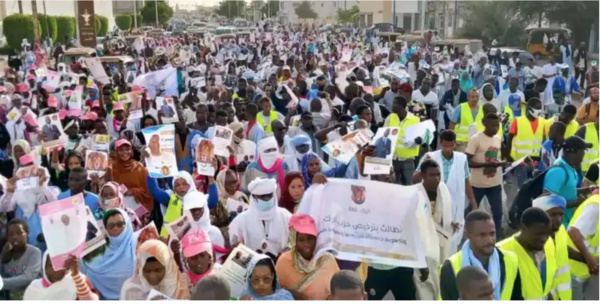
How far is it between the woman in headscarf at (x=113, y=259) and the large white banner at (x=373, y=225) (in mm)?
1206

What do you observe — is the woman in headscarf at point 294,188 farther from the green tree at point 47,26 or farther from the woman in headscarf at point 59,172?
the green tree at point 47,26

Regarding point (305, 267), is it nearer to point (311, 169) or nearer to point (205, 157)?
point (311, 169)

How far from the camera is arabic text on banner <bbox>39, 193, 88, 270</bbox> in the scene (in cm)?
412

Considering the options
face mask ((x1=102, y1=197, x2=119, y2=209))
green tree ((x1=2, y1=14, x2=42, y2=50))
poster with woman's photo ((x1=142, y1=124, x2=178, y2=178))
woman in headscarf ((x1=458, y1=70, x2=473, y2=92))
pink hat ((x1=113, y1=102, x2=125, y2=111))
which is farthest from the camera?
green tree ((x1=2, y1=14, x2=42, y2=50))

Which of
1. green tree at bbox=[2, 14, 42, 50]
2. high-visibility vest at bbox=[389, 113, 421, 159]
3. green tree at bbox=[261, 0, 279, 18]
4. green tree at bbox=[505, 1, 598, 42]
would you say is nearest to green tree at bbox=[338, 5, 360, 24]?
green tree at bbox=[261, 0, 279, 18]

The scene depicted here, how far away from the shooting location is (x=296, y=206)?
5.57 metres

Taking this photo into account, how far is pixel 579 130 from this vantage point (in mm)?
7223

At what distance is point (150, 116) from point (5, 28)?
1078 inches

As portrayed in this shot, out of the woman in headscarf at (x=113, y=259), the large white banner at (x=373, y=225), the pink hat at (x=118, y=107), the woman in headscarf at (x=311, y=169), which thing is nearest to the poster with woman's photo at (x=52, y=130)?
the pink hat at (x=118, y=107)

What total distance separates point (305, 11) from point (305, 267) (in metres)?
98.0

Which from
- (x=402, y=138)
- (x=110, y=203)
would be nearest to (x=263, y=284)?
(x=110, y=203)

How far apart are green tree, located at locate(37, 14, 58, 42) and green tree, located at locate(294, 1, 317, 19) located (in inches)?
2464

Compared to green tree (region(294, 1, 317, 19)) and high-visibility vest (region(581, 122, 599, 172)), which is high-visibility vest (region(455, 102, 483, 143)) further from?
green tree (region(294, 1, 317, 19))

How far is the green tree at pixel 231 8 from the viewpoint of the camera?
110 meters
